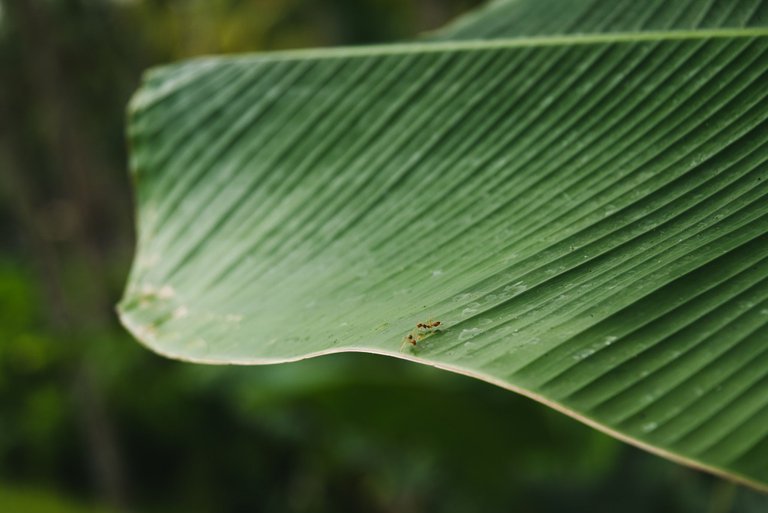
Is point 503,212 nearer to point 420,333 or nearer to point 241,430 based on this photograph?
point 420,333

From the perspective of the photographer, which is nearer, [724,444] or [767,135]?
[724,444]

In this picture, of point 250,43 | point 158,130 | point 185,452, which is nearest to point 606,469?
point 158,130

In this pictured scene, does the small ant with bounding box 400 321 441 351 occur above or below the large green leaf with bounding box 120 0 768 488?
below

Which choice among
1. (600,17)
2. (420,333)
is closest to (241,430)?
(600,17)

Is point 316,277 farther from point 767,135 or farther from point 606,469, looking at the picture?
point 606,469

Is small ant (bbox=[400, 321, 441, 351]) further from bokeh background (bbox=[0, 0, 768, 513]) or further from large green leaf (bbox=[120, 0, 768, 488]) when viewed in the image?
bokeh background (bbox=[0, 0, 768, 513])

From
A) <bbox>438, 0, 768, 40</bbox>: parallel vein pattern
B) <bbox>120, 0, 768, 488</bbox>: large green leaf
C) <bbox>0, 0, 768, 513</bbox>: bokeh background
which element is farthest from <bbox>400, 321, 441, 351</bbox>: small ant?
<bbox>0, 0, 768, 513</bbox>: bokeh background
